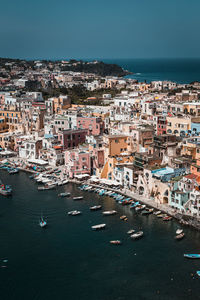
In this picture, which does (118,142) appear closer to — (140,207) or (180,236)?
(140,207)

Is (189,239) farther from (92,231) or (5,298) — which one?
(5,298)

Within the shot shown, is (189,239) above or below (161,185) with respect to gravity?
below

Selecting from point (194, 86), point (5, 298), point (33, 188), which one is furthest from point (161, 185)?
point (194, 86)

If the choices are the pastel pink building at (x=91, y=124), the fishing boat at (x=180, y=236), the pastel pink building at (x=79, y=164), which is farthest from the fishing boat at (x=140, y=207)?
the pastel pink building at (x=91, y=124)

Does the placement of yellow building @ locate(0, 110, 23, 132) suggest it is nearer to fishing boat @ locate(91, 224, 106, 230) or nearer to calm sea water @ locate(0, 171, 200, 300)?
calm sea water @ locate(0, 171, 200, 300)

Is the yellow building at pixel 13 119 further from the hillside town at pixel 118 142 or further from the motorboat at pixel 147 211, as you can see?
the motorboat at pixel 147 211

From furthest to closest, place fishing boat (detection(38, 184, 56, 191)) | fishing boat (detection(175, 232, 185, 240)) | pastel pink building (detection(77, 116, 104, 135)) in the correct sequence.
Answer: pastel pink building (detection(77, 116, 104, 135))
fishing boat (detection(38, 184, 56, 191))
fishing boat (detection(175, 232, 185, 240))

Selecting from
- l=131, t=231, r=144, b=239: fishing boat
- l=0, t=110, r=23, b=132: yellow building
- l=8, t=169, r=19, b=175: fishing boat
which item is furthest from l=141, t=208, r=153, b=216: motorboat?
l=0, t=110, r=23, b=132: yellow building
